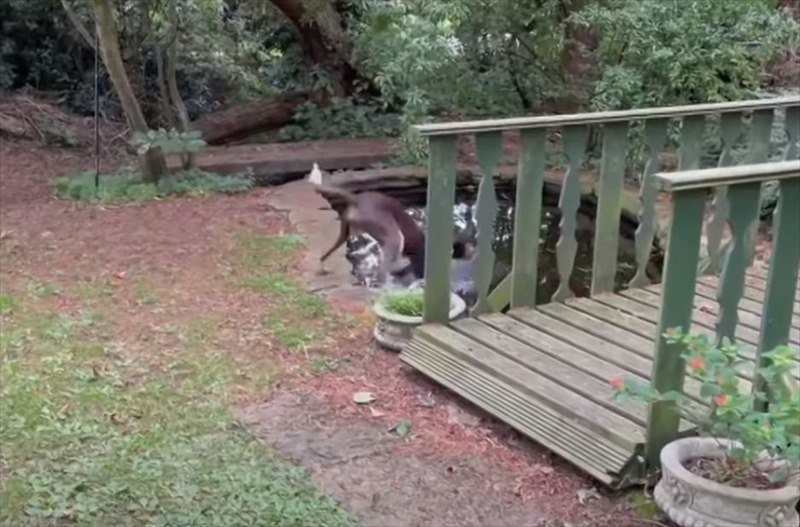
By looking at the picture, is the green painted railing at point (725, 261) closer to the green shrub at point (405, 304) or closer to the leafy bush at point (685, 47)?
the green shrub at point (405, 304)

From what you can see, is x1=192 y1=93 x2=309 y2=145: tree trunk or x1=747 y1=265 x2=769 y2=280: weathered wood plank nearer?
x1=747 y1=265 x2=769 y2=280: weathered wood plank

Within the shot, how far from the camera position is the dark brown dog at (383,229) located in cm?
472

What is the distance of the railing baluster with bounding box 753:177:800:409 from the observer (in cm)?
251

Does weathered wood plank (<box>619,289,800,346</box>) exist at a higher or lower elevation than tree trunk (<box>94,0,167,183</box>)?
lower

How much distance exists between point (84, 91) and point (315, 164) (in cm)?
266

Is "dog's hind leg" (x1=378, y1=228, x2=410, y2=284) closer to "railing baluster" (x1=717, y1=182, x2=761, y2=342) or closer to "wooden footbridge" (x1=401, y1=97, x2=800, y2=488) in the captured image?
"wooden footbridge" (x1=401, y1=97, x2=800, y2=488)

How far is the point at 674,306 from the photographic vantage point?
2547 millimetres

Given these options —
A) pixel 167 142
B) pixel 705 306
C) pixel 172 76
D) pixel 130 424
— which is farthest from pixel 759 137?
pixel 172 76

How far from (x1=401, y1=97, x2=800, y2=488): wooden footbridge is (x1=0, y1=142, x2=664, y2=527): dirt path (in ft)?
0.40

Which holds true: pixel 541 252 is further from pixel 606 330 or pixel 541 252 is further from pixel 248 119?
pixel 248 119

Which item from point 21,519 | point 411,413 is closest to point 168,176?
point 411,413

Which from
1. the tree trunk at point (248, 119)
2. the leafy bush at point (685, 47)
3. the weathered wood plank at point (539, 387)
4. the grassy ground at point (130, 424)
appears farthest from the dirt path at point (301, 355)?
the leafy bush at point (685, 47)

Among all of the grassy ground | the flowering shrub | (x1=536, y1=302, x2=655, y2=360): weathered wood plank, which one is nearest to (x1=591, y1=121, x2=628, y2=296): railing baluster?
(x1=536, y1=302, x2=655, y2=360): weathered wood plank

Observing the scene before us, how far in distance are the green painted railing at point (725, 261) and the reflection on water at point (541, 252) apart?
1.83 m
